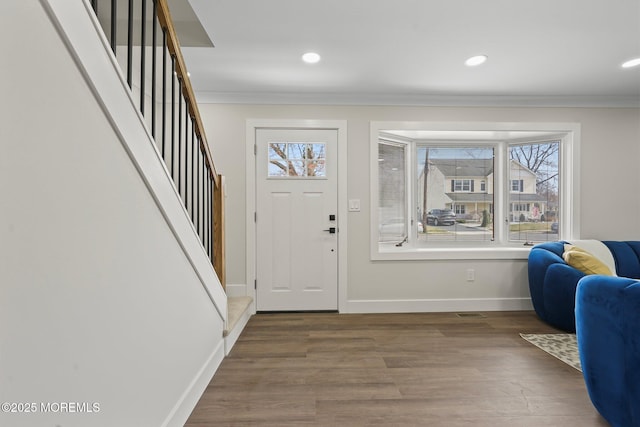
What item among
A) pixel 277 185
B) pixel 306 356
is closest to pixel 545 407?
pixel 306 356

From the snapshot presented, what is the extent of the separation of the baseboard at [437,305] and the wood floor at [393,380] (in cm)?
41

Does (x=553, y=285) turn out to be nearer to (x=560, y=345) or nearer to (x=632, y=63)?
(x=560, y=345)

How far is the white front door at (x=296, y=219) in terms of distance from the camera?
3268 mm

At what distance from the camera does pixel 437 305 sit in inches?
130

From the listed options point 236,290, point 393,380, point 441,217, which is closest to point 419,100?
point 441,217

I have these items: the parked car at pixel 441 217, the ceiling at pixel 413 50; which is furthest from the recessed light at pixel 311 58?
the parked car at pixel 441 217

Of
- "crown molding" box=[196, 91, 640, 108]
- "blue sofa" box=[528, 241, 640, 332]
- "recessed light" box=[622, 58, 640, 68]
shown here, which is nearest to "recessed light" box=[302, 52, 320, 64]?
"crown molding" box=[196, 91, 640, 108]

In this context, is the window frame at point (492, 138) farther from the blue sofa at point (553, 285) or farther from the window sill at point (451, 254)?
the blue sofa at point (553, 285)

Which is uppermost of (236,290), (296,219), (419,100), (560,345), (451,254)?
(419,100)

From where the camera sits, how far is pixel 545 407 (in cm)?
170

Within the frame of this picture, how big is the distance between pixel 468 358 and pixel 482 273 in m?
1.35

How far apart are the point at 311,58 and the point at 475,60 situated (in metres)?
1.32

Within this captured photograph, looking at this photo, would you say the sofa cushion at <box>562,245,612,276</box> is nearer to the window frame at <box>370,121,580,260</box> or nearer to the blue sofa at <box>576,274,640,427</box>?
the window frame at <box>370,121,580,260</box>

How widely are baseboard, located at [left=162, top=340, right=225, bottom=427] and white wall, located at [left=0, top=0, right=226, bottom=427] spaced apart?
0.06 meters
